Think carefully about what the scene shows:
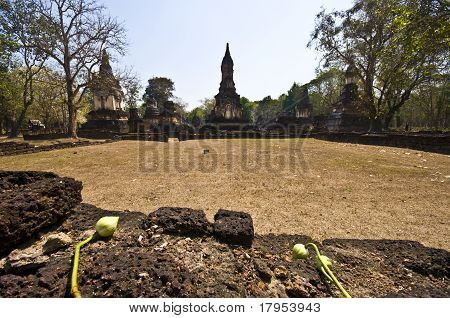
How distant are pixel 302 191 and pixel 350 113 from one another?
2535cm

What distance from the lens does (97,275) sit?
4.38ft

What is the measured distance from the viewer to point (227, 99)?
33781 millimetres

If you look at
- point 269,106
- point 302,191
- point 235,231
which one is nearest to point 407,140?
point 302,191

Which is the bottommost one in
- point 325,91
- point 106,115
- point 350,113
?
point 350,113

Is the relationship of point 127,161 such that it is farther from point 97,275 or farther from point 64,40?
point 64,40

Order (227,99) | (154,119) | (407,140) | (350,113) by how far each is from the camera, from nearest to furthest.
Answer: (407,140) → (350,113) → (154,119) → (227,99)

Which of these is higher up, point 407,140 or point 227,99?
point 227,99

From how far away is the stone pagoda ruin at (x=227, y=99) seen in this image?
33.7 meters

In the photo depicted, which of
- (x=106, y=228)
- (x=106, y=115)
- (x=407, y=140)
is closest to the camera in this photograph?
(x=106, y=228)

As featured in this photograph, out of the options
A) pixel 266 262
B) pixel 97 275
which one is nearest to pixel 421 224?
pixel 266 262

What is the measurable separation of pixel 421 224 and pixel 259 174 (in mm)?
4222

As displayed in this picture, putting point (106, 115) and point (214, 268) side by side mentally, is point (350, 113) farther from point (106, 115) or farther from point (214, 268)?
point (106, 115)

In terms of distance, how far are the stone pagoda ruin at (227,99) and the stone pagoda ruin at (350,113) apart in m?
12.9

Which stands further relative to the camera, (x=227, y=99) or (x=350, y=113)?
(x=227, y=99)
